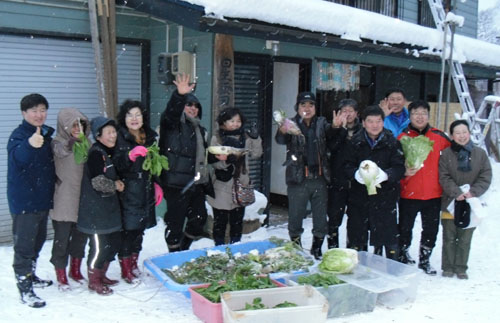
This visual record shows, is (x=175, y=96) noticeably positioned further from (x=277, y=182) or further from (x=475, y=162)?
(x=277, y=182)

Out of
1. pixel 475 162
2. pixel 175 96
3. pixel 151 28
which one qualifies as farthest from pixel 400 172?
pixel 151 28

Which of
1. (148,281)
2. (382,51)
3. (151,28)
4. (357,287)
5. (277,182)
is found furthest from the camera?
(277,182)

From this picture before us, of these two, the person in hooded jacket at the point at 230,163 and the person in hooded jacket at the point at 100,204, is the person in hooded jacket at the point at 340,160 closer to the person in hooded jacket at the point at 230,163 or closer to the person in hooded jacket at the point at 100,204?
the person in hooded jacket at the point at 230,163

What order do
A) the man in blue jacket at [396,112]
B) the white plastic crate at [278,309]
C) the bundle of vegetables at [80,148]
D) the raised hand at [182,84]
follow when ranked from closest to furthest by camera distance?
the white plastic crate at [278,309]
the bundle of vegetables at [80,148]
the raised hand at [182,84]
the man in blue jacket at [396,112]

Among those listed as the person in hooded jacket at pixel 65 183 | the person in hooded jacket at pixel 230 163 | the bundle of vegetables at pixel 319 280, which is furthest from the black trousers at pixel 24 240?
the bundle of vegetables at pixel 319 280

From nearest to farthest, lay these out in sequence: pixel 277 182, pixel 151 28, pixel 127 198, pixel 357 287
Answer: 1. pixel 357 287
2. pixel 127 198
3. pixel 151 28
4. pixel 277 182

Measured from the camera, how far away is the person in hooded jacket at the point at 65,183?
482 centimetres

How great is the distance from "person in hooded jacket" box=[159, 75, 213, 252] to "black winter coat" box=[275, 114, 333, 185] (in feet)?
3.25

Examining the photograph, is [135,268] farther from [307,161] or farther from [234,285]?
[307,161]

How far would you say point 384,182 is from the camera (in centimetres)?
555

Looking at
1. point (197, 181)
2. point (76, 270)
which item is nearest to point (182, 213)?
point (197, 181)

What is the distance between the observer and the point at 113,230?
4902 millimetres

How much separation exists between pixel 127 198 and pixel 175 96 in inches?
44.8

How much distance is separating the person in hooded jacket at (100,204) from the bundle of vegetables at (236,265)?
25.5 inches
